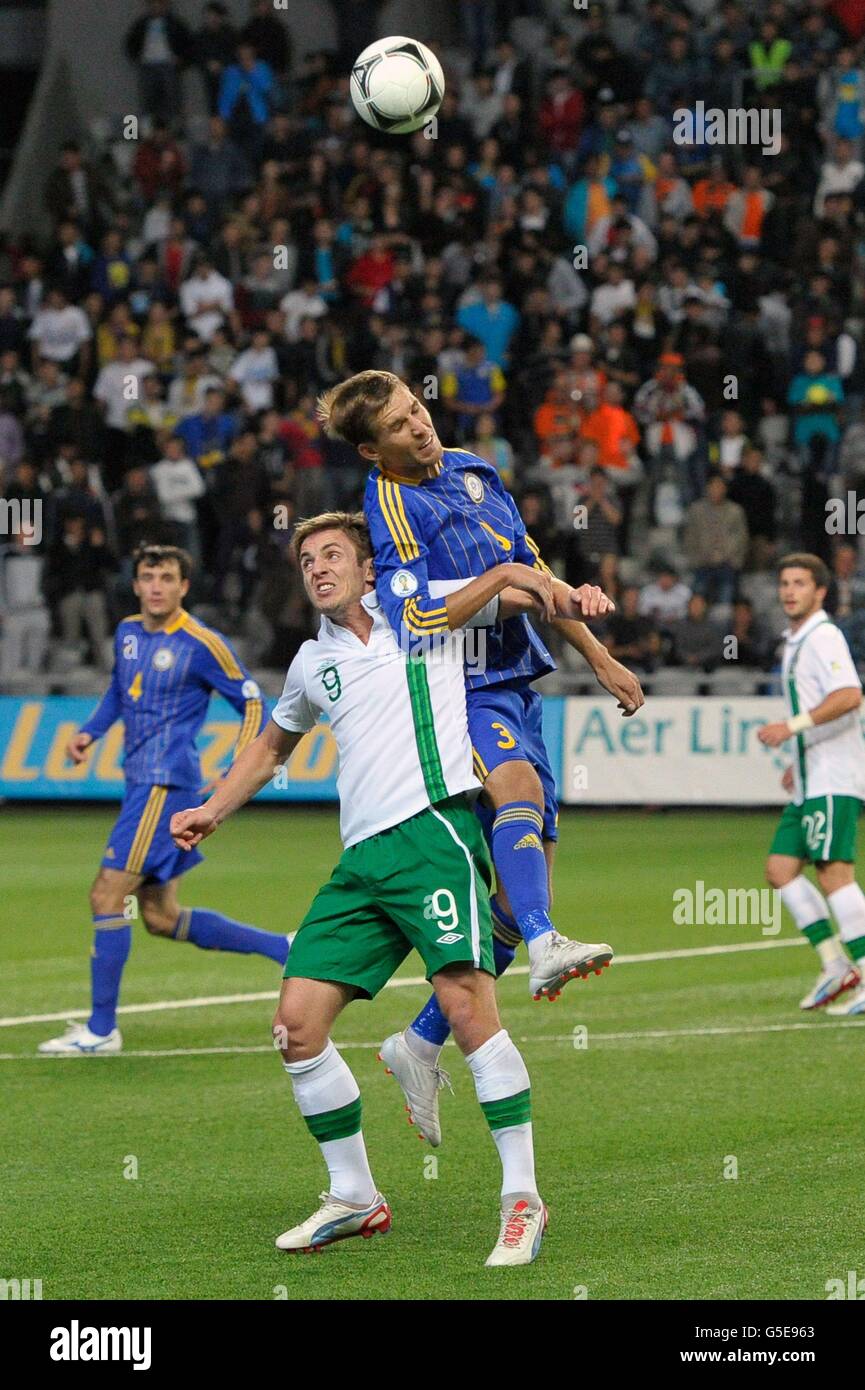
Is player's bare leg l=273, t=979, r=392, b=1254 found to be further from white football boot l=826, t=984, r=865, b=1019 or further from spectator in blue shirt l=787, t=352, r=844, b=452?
spectator in blue shirt l=787, t=352, r=844, b=452

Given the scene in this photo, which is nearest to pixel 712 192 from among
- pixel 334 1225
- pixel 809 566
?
pixel 809 566

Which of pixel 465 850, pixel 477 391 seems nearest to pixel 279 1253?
pixel 465 850

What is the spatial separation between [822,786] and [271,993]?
3102 millimetres

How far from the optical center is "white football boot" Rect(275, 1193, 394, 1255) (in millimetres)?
6000

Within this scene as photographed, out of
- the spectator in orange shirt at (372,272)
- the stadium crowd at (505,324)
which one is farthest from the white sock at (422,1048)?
the spectator in orange shirt at (372,272)

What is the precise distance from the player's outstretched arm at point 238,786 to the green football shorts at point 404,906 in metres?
0.36

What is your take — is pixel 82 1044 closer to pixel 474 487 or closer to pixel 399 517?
pixel 474 487

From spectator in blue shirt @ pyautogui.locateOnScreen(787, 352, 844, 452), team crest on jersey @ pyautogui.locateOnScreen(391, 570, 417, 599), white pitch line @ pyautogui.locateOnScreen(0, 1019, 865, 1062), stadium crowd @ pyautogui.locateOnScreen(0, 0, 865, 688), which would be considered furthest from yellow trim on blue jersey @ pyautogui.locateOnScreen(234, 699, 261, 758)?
spectator in blue shirt @ pyautogui.locateOnScreen(787, 352, 844, 452)

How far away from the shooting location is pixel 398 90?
8992mm

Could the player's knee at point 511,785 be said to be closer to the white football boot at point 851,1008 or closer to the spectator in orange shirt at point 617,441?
the white football boot at point 851,1008

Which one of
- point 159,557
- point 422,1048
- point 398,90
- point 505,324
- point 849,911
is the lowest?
point 422,1048

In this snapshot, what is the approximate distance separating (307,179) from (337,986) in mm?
19838

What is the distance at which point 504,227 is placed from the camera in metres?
23.1

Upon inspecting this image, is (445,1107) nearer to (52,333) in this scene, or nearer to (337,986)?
(337,986)
